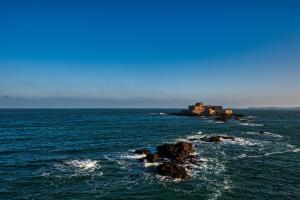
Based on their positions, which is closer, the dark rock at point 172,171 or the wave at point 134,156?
the dark rock at point 172,171

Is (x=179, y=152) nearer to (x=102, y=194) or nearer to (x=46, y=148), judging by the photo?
(x=102, y=194)

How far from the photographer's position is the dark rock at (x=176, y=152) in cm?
4360

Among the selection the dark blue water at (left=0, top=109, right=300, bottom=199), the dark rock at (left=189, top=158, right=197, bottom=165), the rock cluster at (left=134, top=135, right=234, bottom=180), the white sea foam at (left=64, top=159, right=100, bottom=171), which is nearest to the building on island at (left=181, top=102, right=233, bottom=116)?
the dark blue water at (left=0, top=109, right=300, bottom=199)

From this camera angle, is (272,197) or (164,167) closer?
(272,197)

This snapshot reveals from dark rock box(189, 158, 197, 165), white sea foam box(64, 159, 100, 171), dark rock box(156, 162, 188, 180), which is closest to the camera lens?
dark rock box(156, 162, 188, 180)

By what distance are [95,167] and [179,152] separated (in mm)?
13753

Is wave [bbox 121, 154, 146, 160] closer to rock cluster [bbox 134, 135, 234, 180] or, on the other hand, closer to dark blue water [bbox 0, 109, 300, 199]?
dark blue water [bbox 0, 109, 300, 199]

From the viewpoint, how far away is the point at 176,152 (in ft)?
148

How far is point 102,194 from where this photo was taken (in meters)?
29.0

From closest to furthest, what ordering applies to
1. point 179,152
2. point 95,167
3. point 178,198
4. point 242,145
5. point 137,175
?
point 178,198 < point 137,175 < point 95,167 < point 179,152 < point 242,145

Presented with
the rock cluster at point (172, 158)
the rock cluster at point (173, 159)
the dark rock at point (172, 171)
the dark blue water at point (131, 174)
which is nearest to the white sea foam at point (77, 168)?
the dark blue water at point (131, 174)

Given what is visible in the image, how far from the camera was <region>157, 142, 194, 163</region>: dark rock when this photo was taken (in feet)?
143

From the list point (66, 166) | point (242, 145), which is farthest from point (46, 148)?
point (242, 145)

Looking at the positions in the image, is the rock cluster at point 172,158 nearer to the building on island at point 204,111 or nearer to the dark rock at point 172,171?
the dark rock at point 172,171
